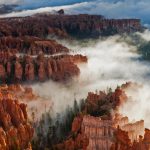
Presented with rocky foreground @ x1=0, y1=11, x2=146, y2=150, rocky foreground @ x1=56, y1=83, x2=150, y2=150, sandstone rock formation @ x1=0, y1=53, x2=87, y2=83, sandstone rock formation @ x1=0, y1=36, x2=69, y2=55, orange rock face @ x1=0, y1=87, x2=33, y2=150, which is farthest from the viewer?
sandstone rock formation @ x1=0, y1=36, x2=69, y2=55

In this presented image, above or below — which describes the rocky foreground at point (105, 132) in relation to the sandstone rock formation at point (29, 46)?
above

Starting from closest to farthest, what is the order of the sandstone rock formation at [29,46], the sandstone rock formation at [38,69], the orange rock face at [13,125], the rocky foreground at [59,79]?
the rocky foreground at [59,79], the orange rock face at [13,125], the sandstone rock formation at [38,69], the sandstone rock formation at [29,46]

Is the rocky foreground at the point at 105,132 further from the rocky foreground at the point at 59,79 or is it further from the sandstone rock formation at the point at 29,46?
the sandstone rock formation at the point at 29,46

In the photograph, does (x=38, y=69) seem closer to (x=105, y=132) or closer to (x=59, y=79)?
(x=59, y=79)

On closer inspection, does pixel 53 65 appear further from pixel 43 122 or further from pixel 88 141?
pixel 88 141

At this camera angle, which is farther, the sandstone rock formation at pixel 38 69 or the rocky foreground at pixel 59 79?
the sandstone rock formation at pixel 38 69

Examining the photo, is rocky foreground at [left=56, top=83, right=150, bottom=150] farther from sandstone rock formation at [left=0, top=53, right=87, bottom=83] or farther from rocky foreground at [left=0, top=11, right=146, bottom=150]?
sandstone rock formation at [left=0, top=53, right=87, bottom=83]

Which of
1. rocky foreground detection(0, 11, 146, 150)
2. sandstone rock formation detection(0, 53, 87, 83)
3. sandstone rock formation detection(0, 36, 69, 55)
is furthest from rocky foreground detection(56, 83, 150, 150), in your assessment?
sandstone rock formation detection(0, 36, 69, 55)

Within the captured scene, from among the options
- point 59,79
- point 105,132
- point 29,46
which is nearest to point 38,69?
point 59,79

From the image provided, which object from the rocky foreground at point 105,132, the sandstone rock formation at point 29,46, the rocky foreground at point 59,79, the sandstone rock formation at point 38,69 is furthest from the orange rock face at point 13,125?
the sandstone rock formation at point 29,46
